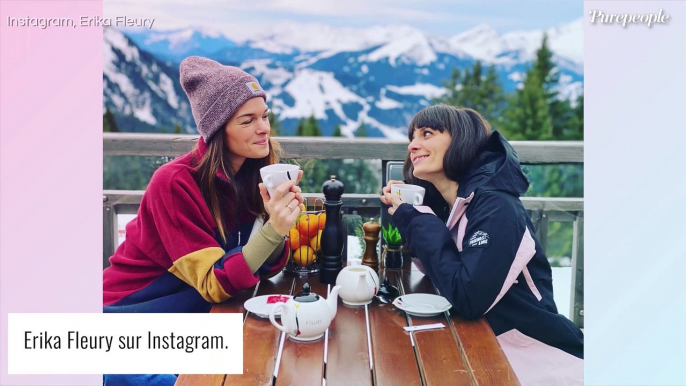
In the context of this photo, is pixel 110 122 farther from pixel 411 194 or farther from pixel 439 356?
pixel 439 356

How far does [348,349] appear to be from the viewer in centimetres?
138

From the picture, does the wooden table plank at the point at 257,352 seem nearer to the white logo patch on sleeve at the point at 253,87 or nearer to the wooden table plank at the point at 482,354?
the wooden table plank at the point at 482,354

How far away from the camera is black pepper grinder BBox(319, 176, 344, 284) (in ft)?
6.31

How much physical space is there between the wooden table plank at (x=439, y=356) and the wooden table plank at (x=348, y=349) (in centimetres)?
13

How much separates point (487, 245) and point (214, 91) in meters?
1.00

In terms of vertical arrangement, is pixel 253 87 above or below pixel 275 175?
above

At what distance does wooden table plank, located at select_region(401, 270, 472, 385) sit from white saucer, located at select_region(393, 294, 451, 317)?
0.06 feet

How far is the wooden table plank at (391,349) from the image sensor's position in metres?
1.25

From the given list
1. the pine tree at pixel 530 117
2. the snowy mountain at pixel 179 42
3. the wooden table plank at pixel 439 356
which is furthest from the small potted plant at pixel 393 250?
the pine tree at pixel 530 117

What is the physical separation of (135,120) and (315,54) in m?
4.74

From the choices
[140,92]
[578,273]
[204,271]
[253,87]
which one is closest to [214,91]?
[253,87]

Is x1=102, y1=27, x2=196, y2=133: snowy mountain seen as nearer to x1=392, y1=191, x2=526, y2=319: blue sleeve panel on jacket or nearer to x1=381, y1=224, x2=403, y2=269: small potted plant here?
x1=381, y1=224, x2=403, y2=269: small potted plant

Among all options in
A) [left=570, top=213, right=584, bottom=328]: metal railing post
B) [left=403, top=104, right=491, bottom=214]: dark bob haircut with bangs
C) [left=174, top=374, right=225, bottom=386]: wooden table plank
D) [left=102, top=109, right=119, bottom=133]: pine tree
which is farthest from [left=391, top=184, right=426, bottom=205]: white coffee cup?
[left=102, top=109, right=119, bottom=133]: pine tree

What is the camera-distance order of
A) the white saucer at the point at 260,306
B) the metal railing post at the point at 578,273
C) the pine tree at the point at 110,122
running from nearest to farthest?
the white saucer at the point at 260,306
the metal railing post at the point at 578,273
the pine tree at the point at 110,122
